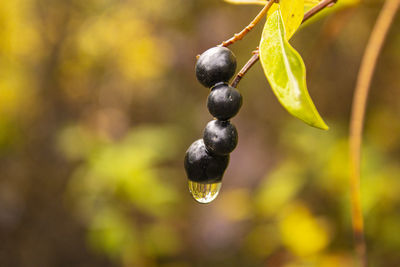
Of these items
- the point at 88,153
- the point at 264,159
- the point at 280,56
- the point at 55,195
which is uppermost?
the point at 264,159

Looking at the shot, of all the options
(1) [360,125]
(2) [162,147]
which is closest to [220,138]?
(1) [360,125]

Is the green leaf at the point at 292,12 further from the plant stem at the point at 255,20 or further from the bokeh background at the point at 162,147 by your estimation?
the bokeh background at the point at 162,147

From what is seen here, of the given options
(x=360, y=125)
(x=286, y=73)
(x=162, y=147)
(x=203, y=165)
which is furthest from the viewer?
(x=162, y=147)

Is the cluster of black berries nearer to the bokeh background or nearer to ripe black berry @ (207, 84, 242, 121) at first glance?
ripe black berry @ (207, 84, 242, 121)

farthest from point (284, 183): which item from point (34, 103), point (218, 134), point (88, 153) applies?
point (34, 103)

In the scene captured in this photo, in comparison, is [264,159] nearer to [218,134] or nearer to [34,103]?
[34,103]

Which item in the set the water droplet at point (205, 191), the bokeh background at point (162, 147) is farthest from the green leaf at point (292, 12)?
the bokeh background at point (162, 147)

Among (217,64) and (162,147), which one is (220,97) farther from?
(162,147)

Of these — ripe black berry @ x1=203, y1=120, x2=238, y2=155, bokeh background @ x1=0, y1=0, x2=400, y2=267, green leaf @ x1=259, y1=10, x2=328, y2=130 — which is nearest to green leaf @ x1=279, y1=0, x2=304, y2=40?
green leaf @ x1=259, y1=10, x2=328, y2=130
